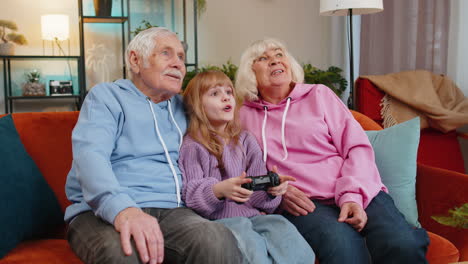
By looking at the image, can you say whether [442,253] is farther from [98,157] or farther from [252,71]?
[98,157]

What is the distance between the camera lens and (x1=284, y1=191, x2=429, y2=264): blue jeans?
1.60 m

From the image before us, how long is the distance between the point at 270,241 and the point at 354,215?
11.9 inches

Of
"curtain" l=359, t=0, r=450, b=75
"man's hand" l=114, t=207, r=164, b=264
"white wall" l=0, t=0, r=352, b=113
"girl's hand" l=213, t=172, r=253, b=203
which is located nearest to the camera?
"man's hand" l=114, t=207, r=164, b=264

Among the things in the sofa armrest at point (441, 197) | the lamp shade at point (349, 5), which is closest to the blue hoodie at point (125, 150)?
the sofa armrest at point (441, 197)

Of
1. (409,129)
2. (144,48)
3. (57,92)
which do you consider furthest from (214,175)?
(57,92)

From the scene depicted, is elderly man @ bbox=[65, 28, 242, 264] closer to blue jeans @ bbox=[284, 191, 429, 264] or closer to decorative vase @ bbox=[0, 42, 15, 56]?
blue jeans @ bbox=[284, 191, 429, 264]

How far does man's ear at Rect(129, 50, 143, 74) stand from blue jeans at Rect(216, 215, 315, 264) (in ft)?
2.02

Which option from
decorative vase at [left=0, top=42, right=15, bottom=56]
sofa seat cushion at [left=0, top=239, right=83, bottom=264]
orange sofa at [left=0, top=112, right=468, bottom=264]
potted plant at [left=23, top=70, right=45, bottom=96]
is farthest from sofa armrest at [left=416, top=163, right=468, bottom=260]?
decorative vase at [left=0, top=42, right=15, bottom=56]

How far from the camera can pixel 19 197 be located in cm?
168

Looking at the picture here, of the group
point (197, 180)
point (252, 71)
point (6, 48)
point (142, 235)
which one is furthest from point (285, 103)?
point (6, 48)

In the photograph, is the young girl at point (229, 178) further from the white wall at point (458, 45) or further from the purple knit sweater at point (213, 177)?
the white wall at point (458, 45)

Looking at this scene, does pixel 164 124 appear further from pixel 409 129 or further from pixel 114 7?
pixel 114 7

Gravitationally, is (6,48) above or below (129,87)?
above

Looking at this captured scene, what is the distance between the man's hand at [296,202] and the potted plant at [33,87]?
3.30 meters
